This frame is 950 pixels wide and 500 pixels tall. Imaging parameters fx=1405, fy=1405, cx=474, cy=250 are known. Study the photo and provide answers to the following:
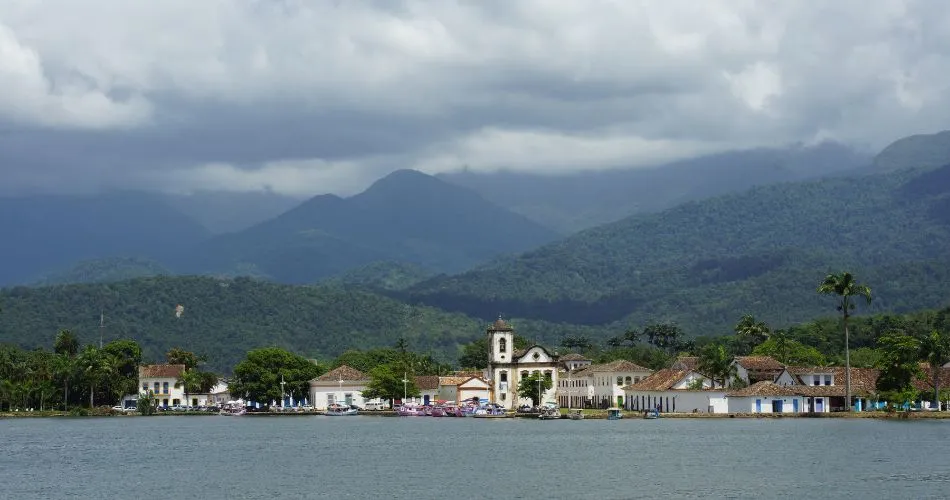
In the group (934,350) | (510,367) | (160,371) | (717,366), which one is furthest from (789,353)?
(160,371)

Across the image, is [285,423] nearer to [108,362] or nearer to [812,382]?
[108,362]

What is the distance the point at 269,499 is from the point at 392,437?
44389 mm

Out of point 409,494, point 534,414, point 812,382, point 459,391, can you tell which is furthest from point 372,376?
point 409,494

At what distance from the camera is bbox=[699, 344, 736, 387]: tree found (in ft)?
426

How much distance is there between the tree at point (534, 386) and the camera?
16462 cm

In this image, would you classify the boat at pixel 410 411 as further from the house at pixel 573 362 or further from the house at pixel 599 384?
the house at pixel 573 362

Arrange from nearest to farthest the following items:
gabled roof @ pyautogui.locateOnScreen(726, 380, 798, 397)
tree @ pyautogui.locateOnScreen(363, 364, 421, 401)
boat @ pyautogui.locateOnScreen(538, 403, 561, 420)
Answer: gabled roof @ pyautogui.locateOnScreen(726, 380, 798, 397) → boat @ pyautogui.locateOnScreen(538, 403, 561, 420) → tree @ pyautogui.locateOnScreen(363, 364, 421, 401)

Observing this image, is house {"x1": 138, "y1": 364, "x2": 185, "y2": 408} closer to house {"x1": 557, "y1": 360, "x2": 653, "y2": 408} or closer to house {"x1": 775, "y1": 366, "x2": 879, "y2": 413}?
house {"x1": 557, "y1": 360, "x2": 653, "y2": 408}

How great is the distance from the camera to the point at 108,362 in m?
159

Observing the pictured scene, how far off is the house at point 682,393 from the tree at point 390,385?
33.5 metres

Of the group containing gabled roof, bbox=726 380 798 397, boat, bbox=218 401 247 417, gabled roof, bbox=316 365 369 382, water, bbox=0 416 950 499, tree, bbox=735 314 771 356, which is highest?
tree, bbox=735 314 771 356

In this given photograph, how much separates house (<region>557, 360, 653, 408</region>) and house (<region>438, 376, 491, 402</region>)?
976 centimetres

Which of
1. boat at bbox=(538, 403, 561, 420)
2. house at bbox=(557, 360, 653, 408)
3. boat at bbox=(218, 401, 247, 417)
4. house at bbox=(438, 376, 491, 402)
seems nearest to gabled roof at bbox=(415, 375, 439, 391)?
house at bbox=(438, 376, 491, 402)

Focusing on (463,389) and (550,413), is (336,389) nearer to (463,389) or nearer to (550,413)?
(463,389)
